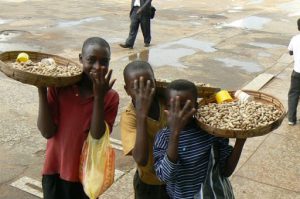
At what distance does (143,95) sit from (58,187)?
97 centimetres

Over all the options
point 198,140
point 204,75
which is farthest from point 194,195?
point 204,75

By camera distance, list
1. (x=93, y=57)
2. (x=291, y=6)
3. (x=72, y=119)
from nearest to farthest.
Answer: (x=93, y=57) → (x=72, y=119) → (x=291, y=6)

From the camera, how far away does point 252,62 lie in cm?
1008

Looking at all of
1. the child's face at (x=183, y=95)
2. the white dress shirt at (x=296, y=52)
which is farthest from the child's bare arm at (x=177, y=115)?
the white dress shirt at (x=296, y=52)

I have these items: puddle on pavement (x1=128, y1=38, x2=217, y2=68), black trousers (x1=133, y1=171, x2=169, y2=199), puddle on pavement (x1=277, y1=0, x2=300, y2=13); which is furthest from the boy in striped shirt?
puddle on pavement (x1=277, y1=0, x2=300, y2=13)

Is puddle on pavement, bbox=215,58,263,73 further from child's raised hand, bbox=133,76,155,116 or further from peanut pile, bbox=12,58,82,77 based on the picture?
child's raised hand, bbox=133,76,155,116

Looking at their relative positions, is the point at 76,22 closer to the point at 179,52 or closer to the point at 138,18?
the point at 138,18

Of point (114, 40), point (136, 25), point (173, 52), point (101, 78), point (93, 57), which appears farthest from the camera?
point (114, 40)

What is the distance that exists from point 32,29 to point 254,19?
8071mm

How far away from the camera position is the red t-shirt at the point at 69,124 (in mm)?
2639

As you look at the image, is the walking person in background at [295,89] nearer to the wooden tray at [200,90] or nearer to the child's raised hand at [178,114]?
the wooden tray at [200,90]

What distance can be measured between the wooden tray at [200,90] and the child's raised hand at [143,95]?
1.03 ft

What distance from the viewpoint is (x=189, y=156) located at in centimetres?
237

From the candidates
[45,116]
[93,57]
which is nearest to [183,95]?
[93,57]
